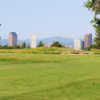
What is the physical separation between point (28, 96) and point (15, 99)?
37 cm

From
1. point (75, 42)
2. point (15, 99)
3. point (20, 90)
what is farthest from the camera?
point (75, 42)

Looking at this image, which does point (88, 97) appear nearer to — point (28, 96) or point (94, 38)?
point (28, 96)

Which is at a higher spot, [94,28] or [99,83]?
[94,28]

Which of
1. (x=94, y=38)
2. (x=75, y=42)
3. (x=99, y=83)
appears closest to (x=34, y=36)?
(x=75, y=42)

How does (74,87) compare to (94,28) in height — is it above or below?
below

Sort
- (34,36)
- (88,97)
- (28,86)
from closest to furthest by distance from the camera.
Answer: (88,97) → (28,86) → (34,36)

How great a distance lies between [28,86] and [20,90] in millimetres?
581

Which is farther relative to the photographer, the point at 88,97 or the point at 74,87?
the point at 74,87

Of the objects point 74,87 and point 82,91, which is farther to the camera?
point 74,87

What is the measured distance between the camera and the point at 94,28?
1491 inches

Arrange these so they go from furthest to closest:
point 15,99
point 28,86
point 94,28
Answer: point 94,28, point 28,86, point 15,99

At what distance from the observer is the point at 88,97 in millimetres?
5137

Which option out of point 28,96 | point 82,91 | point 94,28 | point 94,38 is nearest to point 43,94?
point 28,96

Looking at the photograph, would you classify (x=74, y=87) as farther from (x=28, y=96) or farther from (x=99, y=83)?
(x=28, y=96)
